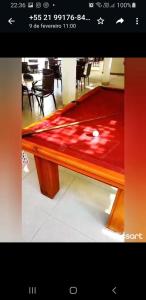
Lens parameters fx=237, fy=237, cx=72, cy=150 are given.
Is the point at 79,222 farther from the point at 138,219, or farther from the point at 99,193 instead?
the point at 138,219

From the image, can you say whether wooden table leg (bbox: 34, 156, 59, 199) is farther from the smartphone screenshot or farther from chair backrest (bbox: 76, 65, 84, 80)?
chair backrest (bbox: 76, 65, 84, 80)

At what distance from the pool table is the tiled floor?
0.31 feet

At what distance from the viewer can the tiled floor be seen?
147 cm

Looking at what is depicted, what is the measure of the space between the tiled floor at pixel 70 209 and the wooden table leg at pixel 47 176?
5 cm

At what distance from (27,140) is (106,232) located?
79 cm

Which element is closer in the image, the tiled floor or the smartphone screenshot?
the smartphone screenshot

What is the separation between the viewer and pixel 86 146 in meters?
1.45

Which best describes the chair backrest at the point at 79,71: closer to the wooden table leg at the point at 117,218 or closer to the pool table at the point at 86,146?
the pool table at the point at 86,146

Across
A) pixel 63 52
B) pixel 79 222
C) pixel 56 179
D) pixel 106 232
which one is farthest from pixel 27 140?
pixel 63 52

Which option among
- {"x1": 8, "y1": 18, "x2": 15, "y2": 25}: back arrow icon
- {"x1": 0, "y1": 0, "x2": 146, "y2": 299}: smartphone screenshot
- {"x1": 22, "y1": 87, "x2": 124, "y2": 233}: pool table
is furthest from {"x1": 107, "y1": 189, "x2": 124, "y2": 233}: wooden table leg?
{"x1": 8, "y1": 18, "x2": 15, "y2": 25}: back arrow icon

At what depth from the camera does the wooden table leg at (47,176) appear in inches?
70.5
